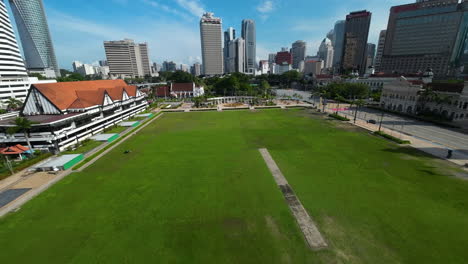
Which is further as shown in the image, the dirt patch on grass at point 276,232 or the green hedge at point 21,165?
the green hedge at point 21,165

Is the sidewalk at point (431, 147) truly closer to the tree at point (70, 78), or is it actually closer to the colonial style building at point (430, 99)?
the colonial style building at point (430, 99)

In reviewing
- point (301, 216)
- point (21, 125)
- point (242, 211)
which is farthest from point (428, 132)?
point (21, 125)

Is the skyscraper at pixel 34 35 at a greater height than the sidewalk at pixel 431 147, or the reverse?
the skyscraper at pixel 34 35

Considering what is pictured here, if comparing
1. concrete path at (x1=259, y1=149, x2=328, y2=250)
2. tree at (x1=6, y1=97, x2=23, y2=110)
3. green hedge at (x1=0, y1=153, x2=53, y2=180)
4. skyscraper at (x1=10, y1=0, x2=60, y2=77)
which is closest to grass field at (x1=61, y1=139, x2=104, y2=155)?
green hedge at (x1=0, y1=153, x2=53, y2=180)

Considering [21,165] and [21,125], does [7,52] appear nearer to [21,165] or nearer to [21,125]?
[21,125]

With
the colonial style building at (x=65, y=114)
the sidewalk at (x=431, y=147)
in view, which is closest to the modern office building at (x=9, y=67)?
the colonial style building at (x=65, y=114)

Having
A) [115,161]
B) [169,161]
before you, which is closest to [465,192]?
[169,161]

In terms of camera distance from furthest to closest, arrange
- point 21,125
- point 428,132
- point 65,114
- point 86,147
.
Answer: point 428,132 < point 65,114 < point 86,147 < point 21,125

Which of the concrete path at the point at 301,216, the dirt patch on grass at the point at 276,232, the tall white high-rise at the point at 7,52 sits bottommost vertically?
the dirt patch on grass at the point at 276,232
